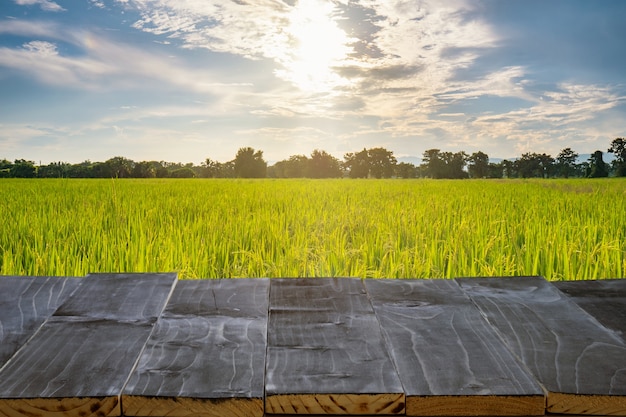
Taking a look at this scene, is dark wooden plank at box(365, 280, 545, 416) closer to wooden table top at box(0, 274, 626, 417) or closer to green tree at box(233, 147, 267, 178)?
wooden table top at box(0, 274, 626, 417)

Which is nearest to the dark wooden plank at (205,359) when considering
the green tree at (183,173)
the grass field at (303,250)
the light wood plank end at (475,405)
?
the light wood plank end at (475,405)

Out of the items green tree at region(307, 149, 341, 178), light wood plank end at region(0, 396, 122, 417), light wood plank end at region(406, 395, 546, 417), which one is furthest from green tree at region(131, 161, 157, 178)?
light wood plank end at region(406, 395, 546, 417)

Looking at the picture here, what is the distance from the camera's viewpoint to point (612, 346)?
5.43ft

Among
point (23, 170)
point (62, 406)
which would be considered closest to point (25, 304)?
point (62, 406)

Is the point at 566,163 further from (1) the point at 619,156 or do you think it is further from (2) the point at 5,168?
(2) the point at 5,168

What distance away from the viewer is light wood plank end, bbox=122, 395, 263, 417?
1278 mm

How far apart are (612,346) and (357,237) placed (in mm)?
2570

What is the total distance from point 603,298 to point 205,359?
1766mm

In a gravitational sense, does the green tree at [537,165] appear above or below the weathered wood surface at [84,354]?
above

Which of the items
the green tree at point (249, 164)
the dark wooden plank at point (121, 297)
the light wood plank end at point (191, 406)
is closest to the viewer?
the light wood plank end at point (191, 406)

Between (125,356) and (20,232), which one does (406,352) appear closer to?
(125,356)

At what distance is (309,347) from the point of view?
158 cm

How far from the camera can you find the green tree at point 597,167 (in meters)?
45.8

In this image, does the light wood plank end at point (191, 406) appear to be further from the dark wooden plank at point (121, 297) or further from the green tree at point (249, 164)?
the green tree at point (249, 164)
